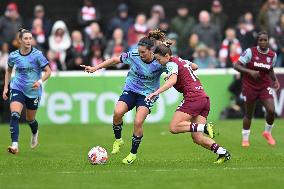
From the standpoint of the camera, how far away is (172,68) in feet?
44.3

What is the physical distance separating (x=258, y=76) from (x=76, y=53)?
7.83 m

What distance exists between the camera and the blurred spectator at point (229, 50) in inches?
917

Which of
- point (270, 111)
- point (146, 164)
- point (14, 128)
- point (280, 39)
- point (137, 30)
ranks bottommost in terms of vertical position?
point (146, 164)

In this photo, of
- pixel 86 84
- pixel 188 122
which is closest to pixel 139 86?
pixel 188 122

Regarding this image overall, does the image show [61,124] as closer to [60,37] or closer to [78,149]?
[60,37]

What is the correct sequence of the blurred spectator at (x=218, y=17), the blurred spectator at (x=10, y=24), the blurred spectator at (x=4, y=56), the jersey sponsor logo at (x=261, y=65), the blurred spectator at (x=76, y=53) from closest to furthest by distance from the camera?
1. the jersey sponsor logo at (x=261, y=65)
2. the blurred spectator at (x=4, y=56)
3. the blurred spectator at (x=76, y=53)
4. the blurred spectator at (x=10, y=24)
5. the blurred spectator at (x=218, y=17)

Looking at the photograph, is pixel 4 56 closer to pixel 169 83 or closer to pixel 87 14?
pixel 87 14

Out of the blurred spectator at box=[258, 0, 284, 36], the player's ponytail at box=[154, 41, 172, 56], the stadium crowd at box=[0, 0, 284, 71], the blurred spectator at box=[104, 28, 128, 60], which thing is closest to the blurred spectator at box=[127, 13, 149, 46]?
the stadium crowd at box=[0, 0, 284, 71]

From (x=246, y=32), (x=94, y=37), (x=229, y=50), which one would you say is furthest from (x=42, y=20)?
(x=246, y=32)

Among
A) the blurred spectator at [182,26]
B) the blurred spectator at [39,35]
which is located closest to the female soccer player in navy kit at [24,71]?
the blurred spectator at [39,35]

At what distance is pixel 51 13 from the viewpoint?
26.3m

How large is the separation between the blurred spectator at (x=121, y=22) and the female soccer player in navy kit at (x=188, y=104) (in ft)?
35.8

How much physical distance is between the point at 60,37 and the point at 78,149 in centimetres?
772

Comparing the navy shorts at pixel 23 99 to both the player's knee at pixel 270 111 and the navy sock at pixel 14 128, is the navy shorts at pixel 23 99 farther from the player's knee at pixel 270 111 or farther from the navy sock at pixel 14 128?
the player's knee at pixel 270 111
